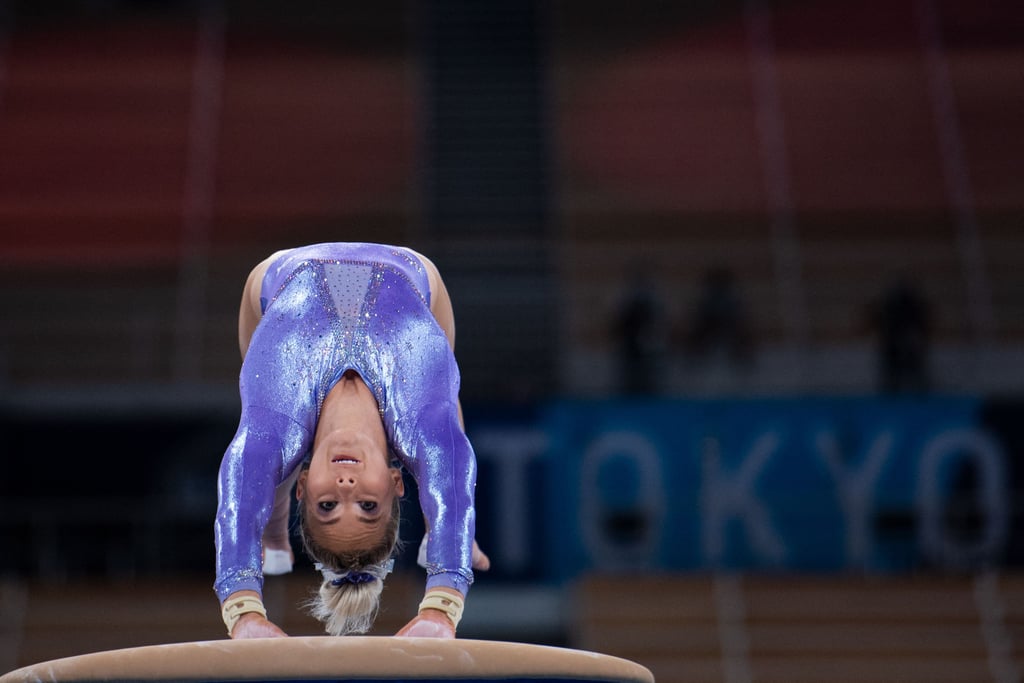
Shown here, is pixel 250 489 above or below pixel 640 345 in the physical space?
below

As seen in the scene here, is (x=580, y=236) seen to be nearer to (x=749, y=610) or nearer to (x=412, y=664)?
(x=749, y=610)

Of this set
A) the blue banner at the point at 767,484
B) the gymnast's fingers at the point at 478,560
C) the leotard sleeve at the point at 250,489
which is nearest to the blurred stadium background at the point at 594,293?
the blue banner at the point at 767,484

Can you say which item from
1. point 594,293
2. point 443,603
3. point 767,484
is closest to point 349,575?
point 443,603

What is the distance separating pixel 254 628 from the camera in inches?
100

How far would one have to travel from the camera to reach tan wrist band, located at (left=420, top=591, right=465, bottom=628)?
2.66m

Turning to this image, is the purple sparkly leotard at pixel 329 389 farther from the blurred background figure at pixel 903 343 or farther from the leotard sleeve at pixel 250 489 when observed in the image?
the blurred background figure at pixel 903 343

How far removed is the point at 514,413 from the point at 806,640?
231 cm

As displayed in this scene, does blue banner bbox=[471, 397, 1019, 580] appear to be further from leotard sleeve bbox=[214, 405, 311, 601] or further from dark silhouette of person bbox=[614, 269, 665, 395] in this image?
leotard sleeve bbox=[214, 405, 311, 601]

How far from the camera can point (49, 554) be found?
9102 millimetres

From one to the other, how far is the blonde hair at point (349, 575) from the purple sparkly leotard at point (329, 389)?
0.09m

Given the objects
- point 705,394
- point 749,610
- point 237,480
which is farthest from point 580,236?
point 237,480

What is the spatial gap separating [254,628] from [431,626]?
1.10 ft

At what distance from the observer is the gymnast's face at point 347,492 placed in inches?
102

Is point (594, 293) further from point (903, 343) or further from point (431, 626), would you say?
point (431, 626)
